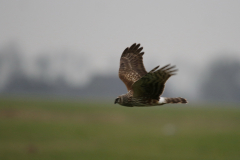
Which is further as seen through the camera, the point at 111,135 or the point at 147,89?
the point at 111,135

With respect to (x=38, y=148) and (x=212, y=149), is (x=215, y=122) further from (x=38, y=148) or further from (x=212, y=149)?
(x=38, y=148)

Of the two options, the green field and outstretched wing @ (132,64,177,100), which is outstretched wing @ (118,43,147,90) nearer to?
outstretched wing @ (132,64,177,100)

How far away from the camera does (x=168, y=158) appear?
64188 millimetres

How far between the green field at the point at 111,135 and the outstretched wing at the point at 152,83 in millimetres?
50968

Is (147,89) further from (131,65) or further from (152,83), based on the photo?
(131,65)

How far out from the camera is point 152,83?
9516 millimetres

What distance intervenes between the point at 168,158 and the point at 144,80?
186 feet

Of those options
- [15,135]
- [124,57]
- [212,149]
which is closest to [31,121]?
[15,135]

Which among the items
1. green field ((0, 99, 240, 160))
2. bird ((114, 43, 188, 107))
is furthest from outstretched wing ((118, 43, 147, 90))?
green field ((0, 99, 240, 160))

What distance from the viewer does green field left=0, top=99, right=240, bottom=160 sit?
212ft

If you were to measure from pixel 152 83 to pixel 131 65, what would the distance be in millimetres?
2781

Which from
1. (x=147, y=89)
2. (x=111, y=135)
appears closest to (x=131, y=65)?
(x=147, y=89)

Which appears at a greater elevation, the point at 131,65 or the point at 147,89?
the point at 131,65

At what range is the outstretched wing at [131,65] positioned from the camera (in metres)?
11.9
